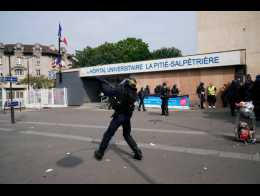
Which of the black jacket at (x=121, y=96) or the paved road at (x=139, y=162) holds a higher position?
the black jacket at (x=121, y=96)

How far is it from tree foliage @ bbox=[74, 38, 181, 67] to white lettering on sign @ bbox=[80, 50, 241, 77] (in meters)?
30.5

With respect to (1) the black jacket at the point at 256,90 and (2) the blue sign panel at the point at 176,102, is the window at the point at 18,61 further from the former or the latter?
(1) the black jacket at the point at 256,90

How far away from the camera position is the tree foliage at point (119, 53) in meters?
60.6

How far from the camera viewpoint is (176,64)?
22938mm

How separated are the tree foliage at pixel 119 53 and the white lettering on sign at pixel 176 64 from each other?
1200 inches

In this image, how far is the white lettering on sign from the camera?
19.9m

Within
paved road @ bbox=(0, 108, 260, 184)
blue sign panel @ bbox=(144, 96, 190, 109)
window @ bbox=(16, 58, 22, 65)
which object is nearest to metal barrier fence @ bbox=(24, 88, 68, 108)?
blue sign panel @ bbox=(144, 96, 190, 109)

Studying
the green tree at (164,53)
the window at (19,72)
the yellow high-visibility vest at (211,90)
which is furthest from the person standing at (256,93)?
the window at (19,72)

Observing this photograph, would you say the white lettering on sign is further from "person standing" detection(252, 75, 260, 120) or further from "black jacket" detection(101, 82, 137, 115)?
"black jacket" detection(101, 82, 137, 115)

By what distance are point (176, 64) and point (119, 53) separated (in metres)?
39.2

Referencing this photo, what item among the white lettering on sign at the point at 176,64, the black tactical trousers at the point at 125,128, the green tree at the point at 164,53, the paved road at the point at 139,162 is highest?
the green tree at the point at 164,53

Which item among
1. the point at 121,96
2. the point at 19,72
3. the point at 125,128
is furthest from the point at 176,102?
the point at 19,72
